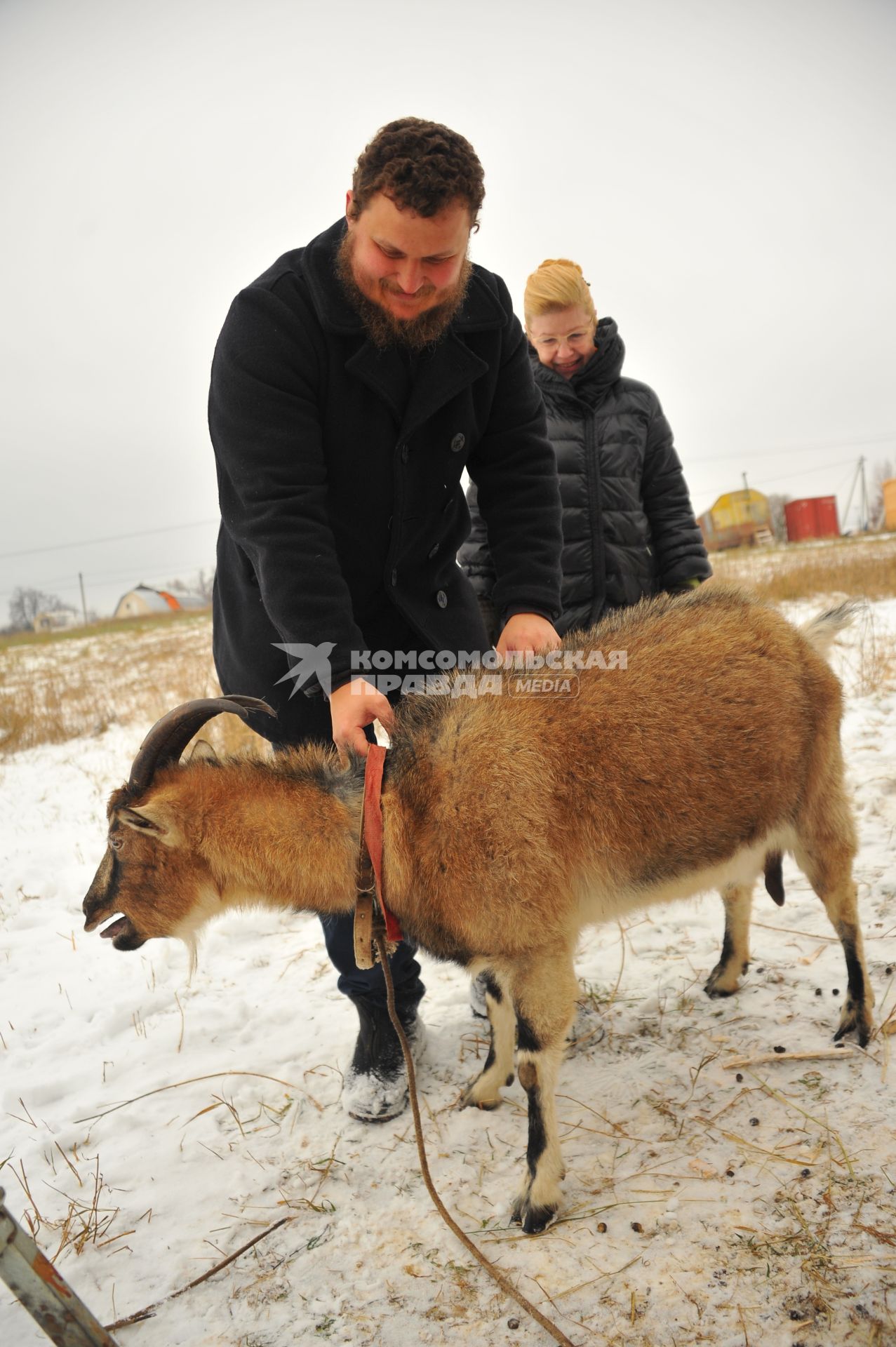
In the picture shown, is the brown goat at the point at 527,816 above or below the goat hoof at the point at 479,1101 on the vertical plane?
above

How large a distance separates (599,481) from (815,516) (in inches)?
2017

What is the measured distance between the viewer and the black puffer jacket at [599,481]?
389 centimetres

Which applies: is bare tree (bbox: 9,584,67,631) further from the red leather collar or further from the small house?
the red leather collar

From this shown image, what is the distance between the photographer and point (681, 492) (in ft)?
13.8

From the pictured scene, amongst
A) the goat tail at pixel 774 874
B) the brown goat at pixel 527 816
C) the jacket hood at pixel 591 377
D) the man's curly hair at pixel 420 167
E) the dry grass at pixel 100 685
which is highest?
the man's curly hair at pixel 420 167

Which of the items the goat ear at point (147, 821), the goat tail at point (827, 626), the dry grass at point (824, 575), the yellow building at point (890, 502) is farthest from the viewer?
the yellow building at point (890, 502)

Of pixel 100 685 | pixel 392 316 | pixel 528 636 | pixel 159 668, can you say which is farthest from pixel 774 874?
pixel 159 668

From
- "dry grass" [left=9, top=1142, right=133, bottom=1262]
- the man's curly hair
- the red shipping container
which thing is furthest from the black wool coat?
the red shipping container

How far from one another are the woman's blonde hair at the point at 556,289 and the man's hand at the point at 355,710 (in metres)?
2.32

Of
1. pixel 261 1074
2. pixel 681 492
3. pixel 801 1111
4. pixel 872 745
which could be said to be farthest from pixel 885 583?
pixel 261 1074

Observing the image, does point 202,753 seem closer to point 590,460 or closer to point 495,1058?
point 495,1058

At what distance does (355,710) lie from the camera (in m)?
2.34

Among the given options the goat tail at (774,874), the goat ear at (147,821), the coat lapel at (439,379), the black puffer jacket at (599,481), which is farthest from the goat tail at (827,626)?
the goat ear at (147,821)

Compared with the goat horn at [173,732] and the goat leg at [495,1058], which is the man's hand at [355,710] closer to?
A: the goat horn at [173,732]
